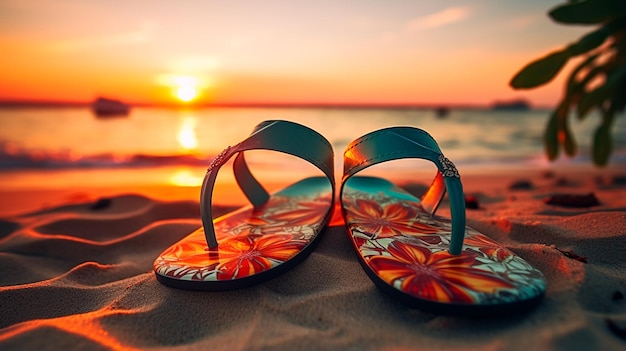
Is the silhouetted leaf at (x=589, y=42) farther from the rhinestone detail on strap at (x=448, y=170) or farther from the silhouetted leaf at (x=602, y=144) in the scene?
the rhinestone detail on strap at (x=448, y=170)

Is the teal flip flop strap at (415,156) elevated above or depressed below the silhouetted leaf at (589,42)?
below

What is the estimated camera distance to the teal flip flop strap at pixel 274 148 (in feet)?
4.51


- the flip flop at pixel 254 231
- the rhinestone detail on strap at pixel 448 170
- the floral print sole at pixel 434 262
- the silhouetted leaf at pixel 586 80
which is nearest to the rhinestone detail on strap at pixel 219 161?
the flip flop at pixel 254 231

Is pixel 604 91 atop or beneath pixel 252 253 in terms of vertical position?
atop

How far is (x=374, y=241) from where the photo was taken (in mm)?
1413

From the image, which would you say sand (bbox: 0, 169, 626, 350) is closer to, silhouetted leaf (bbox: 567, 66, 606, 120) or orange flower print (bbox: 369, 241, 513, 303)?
orange flower print (bbox: 369, 241, 513, 303)

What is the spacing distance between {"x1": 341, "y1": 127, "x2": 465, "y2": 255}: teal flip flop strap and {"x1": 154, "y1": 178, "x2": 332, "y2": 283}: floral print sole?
32cm

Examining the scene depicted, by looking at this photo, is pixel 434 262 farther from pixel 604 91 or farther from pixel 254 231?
pixel 604 91

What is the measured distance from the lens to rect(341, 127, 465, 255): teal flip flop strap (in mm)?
1231

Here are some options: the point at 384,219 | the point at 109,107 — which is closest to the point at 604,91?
the point at 384,219

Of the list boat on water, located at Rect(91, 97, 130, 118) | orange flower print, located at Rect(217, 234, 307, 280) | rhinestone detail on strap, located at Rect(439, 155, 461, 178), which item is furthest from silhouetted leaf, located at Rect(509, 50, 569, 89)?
boat on water, located at Rect(91, 97, 130, 118)

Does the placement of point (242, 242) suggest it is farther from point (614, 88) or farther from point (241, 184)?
point (614, 88)

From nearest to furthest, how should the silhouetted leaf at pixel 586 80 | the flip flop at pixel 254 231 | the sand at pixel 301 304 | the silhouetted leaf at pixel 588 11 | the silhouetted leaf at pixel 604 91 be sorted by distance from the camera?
the sand at pixel 301 304, the flip flop at pixel 254 231, the silhouetted leaf at pixel 588 11, the silhouetted leaf at pixel 604 91, the silhouetted leaf at pixel 586 80

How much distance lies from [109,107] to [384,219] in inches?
860
